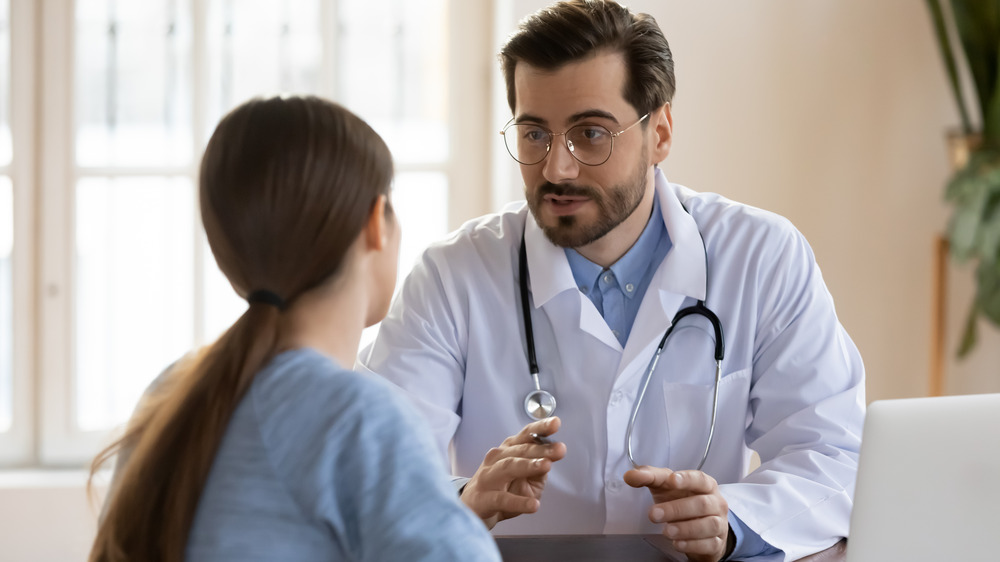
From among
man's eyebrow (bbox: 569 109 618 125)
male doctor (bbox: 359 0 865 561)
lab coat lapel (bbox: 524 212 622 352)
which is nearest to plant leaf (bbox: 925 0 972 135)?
male doctor (bbox: 359 0 865 561)

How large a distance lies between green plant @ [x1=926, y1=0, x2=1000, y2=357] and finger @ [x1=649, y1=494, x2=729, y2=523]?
1690 millimetres

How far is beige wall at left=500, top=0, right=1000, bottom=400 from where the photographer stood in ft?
8.86

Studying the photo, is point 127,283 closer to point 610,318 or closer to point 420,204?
point 420,204

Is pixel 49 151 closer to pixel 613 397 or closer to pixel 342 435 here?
pixel 613 397

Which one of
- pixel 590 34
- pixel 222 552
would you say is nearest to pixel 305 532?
pixel 222 552

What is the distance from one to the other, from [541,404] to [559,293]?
20 cm

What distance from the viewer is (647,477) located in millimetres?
1274

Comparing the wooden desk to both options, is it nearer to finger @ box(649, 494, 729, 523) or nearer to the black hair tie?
finger @ box(649, 494, 729, 523)

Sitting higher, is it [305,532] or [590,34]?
[590,34]

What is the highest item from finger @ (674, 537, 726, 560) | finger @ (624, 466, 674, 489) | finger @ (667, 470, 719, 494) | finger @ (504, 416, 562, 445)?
finger @ (504, 416, 562, 445)

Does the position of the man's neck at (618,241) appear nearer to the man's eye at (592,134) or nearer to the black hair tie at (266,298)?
the man's eye at (592,134)

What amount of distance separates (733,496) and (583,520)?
1.02 feet

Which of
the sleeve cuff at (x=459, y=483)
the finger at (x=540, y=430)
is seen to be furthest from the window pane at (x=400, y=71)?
the finger at (x=540, y=430)

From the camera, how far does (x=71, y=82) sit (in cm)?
277
